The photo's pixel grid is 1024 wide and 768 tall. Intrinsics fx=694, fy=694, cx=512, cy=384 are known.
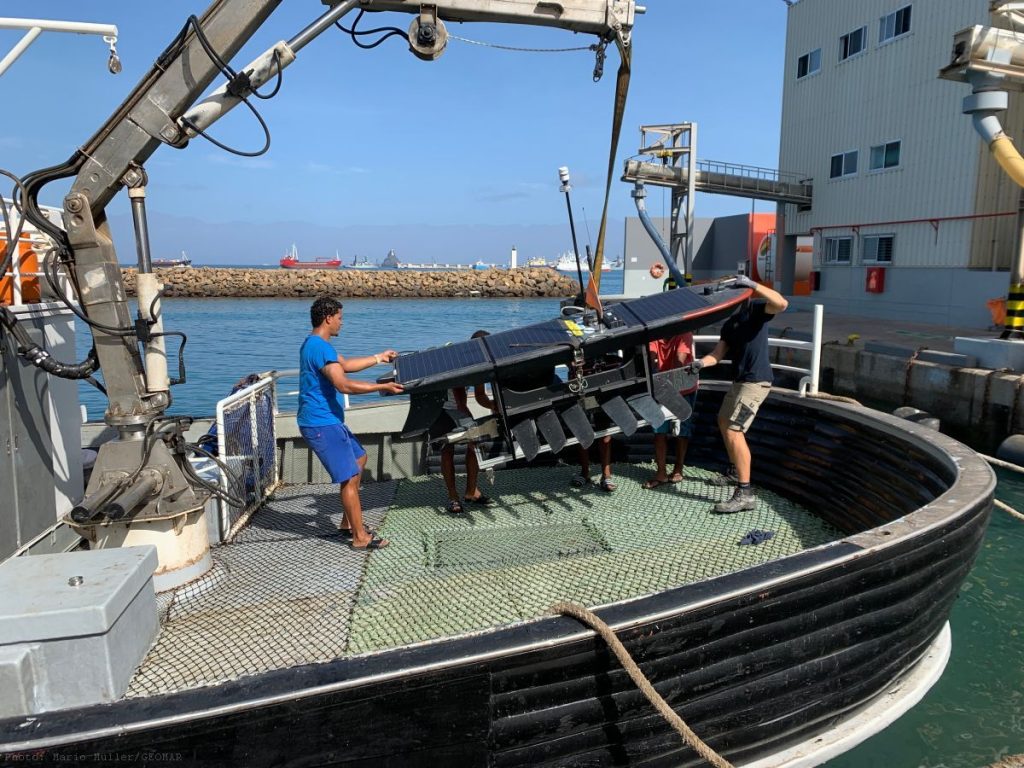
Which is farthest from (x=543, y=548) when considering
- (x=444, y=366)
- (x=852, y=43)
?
(x=852, y=43)

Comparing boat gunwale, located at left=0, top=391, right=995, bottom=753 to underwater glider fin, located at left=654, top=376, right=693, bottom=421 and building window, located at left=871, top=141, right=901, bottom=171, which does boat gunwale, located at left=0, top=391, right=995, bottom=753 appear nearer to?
underwater glider fin, located at left=654, top=376, right=693, bottom=421

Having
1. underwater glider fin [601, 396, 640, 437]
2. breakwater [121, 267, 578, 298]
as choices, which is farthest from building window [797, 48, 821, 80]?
breakwater [121, 267, 578, 298]

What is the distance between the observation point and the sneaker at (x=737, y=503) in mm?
5008

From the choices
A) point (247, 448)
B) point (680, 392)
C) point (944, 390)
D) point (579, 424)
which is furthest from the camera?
point (944, 390)

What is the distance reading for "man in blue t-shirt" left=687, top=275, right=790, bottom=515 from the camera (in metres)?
4.95

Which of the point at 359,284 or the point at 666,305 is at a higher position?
the point at 666,305

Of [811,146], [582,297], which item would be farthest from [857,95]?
[582,297]

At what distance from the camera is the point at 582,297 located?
530 cm

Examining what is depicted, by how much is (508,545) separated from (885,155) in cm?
2052

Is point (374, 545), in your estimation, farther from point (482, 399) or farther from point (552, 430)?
point (552, 430)

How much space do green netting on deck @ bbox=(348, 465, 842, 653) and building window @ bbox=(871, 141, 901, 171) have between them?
18.1 meters

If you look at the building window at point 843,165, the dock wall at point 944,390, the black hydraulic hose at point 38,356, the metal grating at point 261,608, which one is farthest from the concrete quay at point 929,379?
the black hydraulic hose at point 38,356

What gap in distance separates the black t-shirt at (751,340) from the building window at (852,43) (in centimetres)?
2066

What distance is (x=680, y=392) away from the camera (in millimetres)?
5078
